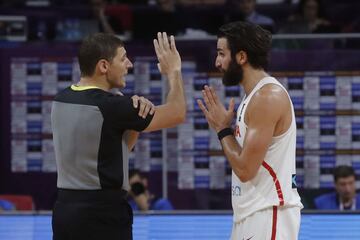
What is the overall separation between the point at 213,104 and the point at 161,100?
153 inches

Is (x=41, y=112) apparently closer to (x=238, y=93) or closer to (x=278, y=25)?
(x=238, y=93)

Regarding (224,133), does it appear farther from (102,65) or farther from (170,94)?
(102,65)

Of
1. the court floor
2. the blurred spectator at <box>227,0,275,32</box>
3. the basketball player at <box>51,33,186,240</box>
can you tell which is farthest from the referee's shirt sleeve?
the blurred spectator at <box>227,0,275,32</box>

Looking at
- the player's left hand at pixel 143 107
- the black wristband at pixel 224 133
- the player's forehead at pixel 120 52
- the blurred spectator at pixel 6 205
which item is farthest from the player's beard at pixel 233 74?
the blurred spectator at pixel 6 205

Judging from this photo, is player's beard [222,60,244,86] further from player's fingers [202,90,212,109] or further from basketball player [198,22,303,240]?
player's fingers [202,90,212,109]

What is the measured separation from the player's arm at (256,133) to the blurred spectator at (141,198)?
147 inches

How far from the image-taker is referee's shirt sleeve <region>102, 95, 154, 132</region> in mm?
5051

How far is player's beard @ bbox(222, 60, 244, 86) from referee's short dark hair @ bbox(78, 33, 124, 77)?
23.7 inches

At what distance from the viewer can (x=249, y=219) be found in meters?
5.20

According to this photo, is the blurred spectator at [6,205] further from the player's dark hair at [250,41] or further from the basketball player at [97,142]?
the player's dark hair at [250,41]

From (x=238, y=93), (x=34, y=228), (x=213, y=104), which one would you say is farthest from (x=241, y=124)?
(x=238, y=93)

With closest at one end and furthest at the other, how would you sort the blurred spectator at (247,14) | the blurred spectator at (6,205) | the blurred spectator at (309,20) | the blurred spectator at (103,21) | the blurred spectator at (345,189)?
the blurred spectator at (345,189), the blurred spectator at (6,205), the blurred spectator at (309,20), the blurred spectator at (247,14), the blurred spectator at (103,21)

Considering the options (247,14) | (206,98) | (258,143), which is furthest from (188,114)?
(258,143)

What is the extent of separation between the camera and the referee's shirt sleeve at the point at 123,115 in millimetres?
5051
